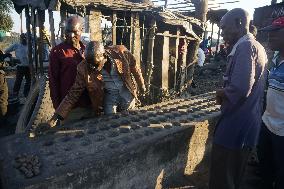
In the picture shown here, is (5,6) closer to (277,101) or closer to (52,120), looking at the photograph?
(52,120)

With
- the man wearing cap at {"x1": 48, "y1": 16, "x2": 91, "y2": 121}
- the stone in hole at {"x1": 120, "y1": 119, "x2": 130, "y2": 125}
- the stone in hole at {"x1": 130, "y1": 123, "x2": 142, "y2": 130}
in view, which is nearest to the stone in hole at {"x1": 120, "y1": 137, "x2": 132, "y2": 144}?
the stone in hole at {"x1": 130, "y1": 123, "x2": 142, "y2": 130}

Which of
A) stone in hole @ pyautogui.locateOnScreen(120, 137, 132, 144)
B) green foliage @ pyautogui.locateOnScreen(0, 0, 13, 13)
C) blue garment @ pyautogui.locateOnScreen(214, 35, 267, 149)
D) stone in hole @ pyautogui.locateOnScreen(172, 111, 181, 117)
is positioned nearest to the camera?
blue garment @ pyautogui.locateOnScreen(214, 35, 267, 149)

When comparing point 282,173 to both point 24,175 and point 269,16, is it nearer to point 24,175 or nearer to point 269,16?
point 24,175

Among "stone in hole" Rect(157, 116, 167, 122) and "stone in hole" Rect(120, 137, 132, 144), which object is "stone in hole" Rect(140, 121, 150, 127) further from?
"stone in hole" Rect(120, 137, 132, 144)

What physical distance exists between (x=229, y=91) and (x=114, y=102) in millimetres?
1659

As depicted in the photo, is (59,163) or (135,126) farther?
(135,126)

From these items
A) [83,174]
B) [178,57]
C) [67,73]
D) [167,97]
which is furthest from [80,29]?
[178,57]

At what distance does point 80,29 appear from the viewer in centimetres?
403

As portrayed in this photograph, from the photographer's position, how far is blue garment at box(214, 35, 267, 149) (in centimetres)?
238

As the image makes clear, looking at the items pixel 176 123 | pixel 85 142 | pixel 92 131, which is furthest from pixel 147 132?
pixel 85 142

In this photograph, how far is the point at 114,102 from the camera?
12.0 feet

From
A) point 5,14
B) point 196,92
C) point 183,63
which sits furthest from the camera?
point 5,14

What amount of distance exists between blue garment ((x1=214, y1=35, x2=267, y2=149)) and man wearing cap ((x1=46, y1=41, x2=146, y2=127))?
1.42m

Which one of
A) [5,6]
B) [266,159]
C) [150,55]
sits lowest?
[266,159]
